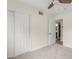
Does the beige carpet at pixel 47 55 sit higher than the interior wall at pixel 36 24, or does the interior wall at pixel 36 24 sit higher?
the interior wall at pixel 36 24

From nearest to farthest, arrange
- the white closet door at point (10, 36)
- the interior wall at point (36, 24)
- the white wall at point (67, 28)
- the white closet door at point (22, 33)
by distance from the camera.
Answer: the white closet door at point (10, 36)
the interior wall at point (36, 24)
the white closet door at point (22, 33)
the white wall at point (67, 28)

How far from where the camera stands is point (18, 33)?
371cm

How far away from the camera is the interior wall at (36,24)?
354 cm

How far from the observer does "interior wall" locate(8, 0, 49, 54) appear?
3539 millimetres

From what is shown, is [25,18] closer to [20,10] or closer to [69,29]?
[20,10]

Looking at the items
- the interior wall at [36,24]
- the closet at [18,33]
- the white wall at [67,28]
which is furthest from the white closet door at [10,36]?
the white wall at [67,28]

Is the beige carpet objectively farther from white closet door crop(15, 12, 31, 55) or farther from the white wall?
the white wall

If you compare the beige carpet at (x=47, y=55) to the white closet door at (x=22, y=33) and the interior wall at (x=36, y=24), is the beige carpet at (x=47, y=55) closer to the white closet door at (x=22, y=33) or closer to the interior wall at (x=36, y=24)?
Answer: the white closet door at (x=22, y=33)

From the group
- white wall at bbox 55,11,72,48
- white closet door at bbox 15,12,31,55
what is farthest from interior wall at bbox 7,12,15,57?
white wall at bbox 55,11,72,48

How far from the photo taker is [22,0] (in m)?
3.39

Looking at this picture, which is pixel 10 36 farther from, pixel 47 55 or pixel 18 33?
pixel 47 55

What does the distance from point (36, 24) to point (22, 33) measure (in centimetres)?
100
